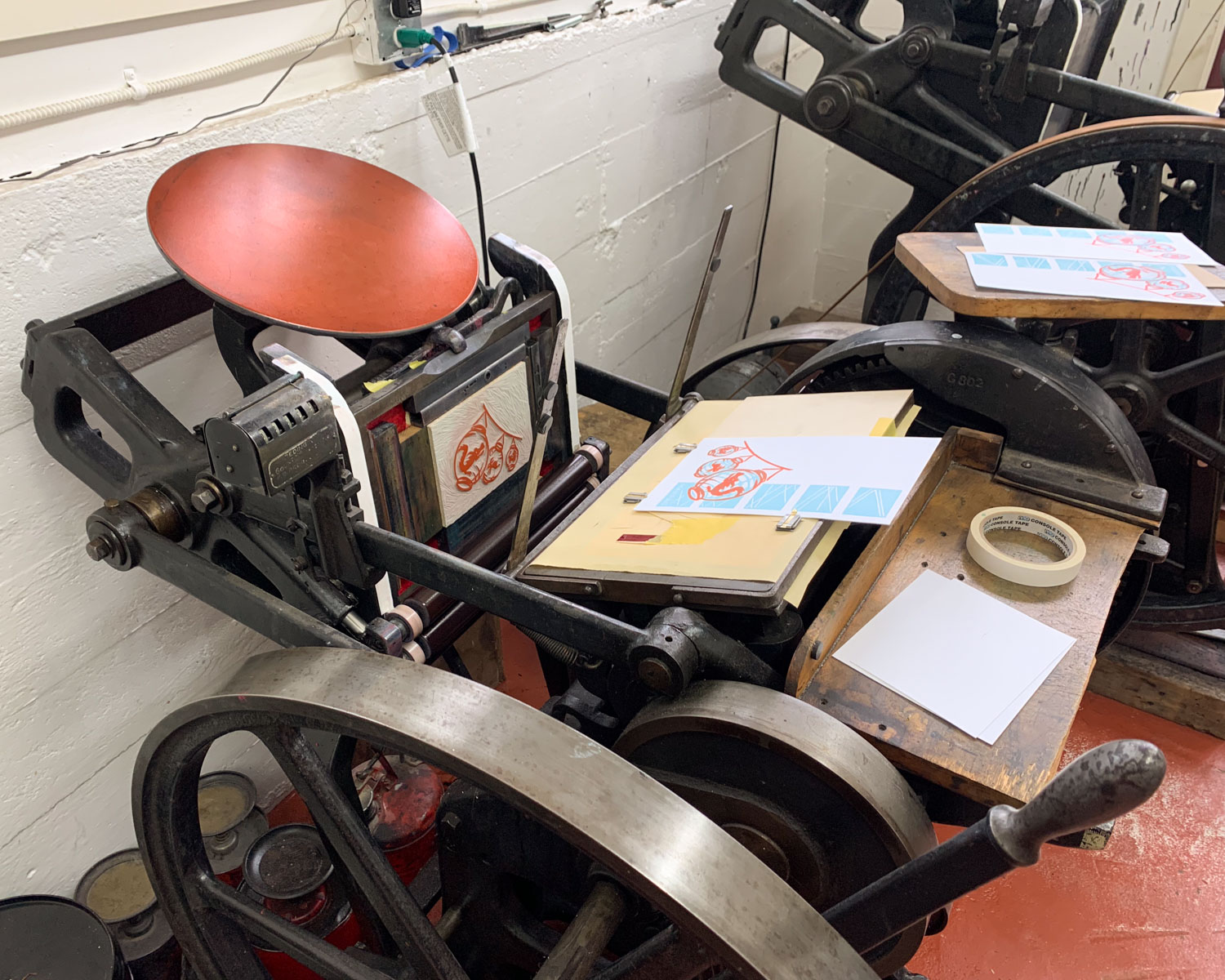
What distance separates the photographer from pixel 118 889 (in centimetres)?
142

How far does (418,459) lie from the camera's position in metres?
1.12

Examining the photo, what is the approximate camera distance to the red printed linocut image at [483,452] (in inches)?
46.5

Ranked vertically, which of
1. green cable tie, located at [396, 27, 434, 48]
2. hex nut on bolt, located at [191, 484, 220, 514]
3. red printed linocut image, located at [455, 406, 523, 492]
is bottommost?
red printed linocut image, located at [455, 406, 523, 492]

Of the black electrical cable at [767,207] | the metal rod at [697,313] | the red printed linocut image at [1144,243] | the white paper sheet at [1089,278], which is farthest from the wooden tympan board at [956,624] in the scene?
the black electrical cable at [767,207]

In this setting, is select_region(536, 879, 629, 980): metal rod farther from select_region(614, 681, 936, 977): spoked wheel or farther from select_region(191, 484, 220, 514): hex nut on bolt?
select_region(191, 484, 220, 514): hex nut on bolt

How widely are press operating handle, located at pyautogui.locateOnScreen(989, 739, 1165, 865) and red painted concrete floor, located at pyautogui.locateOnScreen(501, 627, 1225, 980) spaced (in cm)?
111

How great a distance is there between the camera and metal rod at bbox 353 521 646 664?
92 centimetres

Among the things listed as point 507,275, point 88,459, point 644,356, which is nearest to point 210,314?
point 88,459

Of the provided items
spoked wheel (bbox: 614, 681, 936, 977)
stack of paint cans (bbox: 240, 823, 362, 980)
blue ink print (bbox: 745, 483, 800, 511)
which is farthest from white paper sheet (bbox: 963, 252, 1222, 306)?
stack of paint cans (bbox: 240, 823, 362, 980)

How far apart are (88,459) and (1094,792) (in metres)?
1.09

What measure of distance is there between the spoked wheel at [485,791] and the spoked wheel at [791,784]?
0.14 meters

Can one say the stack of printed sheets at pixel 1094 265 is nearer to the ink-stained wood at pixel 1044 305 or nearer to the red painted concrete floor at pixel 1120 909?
the ink-stained wood at pixel 1044 305

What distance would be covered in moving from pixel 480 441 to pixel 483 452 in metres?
0.02

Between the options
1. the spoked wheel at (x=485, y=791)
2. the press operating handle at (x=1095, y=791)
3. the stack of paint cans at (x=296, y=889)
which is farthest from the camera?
the stack of paint cans at (x=296, y=889)
